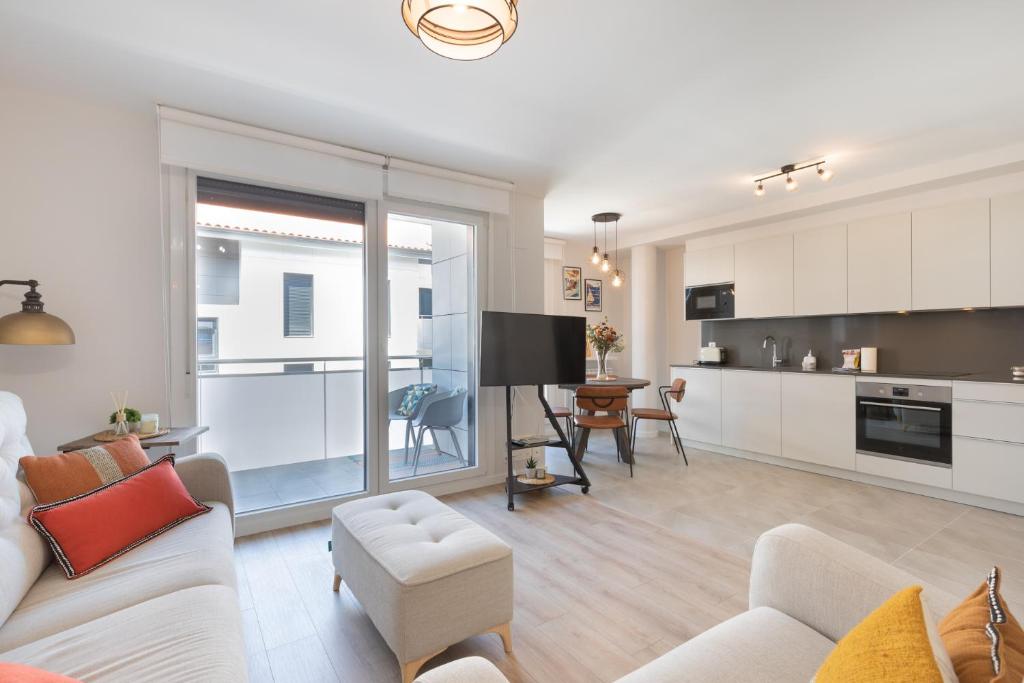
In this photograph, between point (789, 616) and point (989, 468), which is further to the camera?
point (989, 468)

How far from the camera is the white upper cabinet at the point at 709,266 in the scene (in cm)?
530

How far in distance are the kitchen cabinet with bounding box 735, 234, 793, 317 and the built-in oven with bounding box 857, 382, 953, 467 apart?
1.14 meters

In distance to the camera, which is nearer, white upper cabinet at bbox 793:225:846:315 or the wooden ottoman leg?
the wooden ottoman leg

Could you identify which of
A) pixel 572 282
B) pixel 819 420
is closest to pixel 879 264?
pixel 819 420

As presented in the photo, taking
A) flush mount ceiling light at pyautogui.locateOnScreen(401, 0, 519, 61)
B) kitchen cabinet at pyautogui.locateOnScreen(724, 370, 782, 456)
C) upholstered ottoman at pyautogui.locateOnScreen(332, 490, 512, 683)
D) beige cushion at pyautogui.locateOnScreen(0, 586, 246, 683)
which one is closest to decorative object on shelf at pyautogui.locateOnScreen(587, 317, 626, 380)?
kitchen cabinet at pyautogui.locateOnScreen(724, 370, 782, 456)

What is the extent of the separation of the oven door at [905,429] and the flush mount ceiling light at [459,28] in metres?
4.24

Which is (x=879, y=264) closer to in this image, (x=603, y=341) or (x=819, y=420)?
(x=819, y=420)

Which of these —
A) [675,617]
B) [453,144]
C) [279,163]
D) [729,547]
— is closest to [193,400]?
[279,163]

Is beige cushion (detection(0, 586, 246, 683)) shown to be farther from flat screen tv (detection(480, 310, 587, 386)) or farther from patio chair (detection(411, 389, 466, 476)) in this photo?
patio chair (detection(411, 389, 466, 476))

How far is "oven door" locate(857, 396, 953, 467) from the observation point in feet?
12.0

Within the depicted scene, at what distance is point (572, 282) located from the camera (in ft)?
21.4

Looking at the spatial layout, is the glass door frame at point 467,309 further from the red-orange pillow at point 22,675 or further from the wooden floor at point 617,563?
the red-orange pillow at point 22,675

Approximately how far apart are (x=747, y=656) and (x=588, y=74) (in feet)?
8.28

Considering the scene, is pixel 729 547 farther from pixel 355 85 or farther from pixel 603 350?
pixel 355 85
